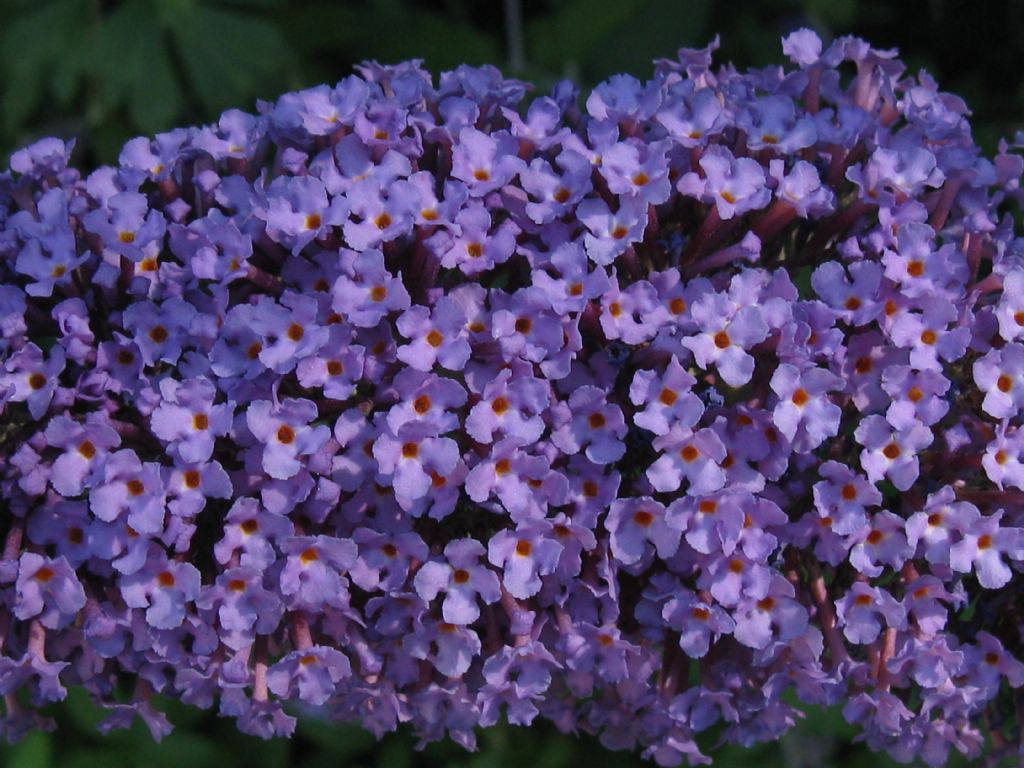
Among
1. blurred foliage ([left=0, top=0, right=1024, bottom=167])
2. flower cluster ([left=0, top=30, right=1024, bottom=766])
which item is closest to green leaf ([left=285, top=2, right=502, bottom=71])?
blurred foliage ([left=0, top=0, right=1024, bottom=167])

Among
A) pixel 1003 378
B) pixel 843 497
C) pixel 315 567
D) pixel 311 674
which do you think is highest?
pixel 1003 378

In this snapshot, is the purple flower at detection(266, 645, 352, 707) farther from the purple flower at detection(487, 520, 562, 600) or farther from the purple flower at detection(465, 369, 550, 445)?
the purple flower at detection(465, 369, 550, 445)

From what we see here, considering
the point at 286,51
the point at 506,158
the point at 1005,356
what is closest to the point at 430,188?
the point at 506,158

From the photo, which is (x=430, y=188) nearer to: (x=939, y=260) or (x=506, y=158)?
(x=506, y=158)

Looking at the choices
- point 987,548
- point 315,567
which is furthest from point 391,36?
point 987,548

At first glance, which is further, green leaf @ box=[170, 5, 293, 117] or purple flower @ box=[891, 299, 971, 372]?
green leaf @ box=[170, 5, 293, 117]

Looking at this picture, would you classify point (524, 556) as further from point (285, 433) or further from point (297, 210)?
point (297, 210)
